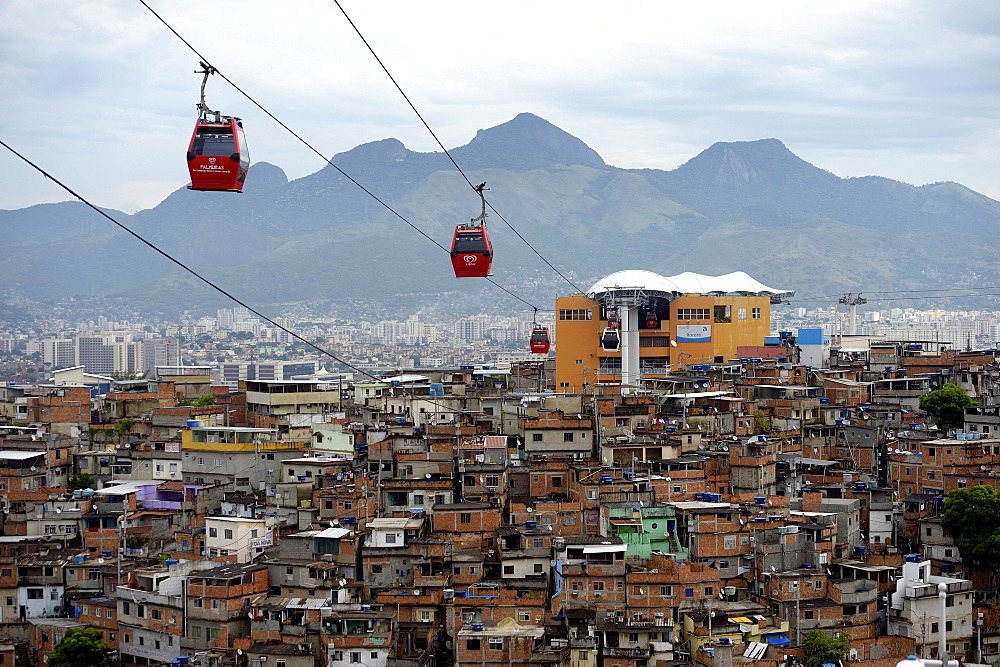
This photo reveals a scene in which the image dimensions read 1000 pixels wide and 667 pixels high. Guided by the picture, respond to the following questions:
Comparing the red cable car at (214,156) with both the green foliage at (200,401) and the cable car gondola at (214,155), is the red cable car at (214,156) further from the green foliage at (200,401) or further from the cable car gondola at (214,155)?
the green foliage at (200,401)

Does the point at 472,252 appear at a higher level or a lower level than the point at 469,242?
lower

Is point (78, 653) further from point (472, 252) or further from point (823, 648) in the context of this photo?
point (823, 648)

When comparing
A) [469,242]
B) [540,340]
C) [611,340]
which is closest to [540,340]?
[540,340]

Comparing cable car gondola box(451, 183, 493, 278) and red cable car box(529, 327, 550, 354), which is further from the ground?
cable car gondola box(451, 183, 493, 278)

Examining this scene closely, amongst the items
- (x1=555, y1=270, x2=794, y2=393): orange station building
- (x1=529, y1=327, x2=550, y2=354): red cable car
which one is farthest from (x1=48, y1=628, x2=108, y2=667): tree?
(x1=555, y1=270, x2=794, y2=393): orange station building

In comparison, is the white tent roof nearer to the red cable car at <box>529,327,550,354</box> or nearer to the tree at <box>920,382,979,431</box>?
the red cable car at <box>529,327,550,354</box>

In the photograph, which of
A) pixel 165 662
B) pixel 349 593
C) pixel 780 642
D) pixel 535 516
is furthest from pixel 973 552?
pixel 165 662

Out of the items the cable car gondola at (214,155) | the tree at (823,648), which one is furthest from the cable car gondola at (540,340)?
the cable car gondola at (214,155)

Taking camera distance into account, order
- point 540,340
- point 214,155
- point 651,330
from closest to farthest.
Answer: point 214,155, point 540,340, point 651,330
